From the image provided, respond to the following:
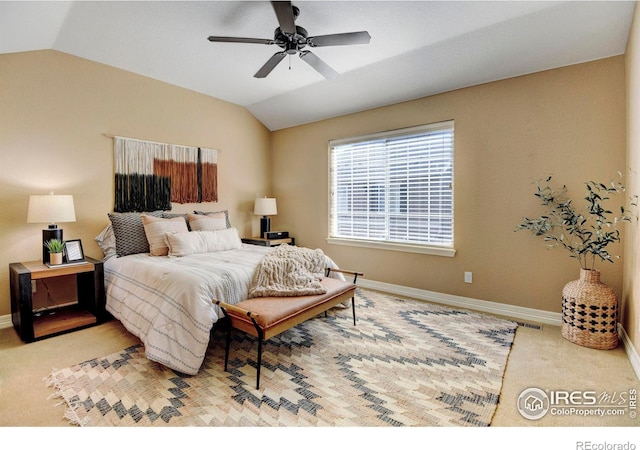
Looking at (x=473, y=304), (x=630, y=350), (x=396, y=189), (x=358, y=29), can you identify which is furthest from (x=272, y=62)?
(x=630, y=350)

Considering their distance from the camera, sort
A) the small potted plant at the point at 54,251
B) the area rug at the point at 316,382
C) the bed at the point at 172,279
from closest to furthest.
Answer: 1. the area rug at the point at 316,382
2. the bed at the point at 172,279
3. the small potted plant at the point at 54,251

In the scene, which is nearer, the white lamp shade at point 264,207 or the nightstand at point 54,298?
the nightstand at point 54,298

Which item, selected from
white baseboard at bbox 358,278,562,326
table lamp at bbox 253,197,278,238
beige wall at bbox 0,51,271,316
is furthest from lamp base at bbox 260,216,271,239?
white baseboard at bbox 358,278,562,326

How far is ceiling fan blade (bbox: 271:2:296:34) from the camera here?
1885 mm

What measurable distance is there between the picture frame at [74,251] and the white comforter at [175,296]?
277mm

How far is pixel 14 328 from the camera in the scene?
2.88 m

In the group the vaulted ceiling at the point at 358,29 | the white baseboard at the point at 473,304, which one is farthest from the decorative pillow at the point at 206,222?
the white baseboard at the point at 473,304

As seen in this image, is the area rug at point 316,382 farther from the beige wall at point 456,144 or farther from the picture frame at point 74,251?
the picture frame at point 74,251

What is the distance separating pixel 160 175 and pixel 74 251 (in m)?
1.34

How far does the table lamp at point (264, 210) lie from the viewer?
15.8 ft

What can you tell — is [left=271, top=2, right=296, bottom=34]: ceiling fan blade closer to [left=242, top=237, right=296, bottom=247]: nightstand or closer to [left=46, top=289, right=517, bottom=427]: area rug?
[left=46, top=289, right=517, bottom=427]: area rug

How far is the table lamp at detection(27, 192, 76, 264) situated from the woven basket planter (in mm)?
4526

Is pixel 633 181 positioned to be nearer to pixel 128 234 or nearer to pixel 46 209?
pixel 128 234

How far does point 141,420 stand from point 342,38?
2716mm
